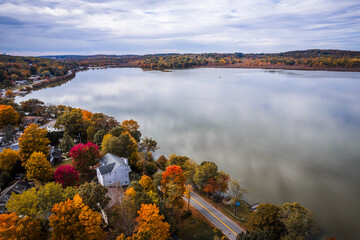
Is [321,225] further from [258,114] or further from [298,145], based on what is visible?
[258,114]

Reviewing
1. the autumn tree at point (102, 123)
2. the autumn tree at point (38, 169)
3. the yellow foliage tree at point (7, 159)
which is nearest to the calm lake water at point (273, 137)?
the autumn tree at point (102, 123)

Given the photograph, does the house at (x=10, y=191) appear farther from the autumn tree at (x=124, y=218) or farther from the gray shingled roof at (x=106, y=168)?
the autumn tree at (x=124, y=218)

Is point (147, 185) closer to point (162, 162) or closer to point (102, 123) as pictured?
point (162, 162)

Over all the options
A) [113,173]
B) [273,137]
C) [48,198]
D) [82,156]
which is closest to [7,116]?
[82,156]

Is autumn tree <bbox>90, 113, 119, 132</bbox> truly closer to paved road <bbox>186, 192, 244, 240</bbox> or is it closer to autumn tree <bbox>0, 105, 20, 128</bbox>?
autumn tree <bbox>0, 105, 20, 128</bbox>

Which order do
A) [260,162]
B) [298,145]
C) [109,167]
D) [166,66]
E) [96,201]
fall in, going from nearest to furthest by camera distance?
[96,201], [109,167], [260,162], [298,145], [166,66]

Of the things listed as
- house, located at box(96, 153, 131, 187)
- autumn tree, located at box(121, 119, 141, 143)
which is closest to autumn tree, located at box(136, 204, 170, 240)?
house, located at box(96, 153, 131, 187)

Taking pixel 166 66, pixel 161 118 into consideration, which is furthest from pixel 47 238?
pixel 166 66
